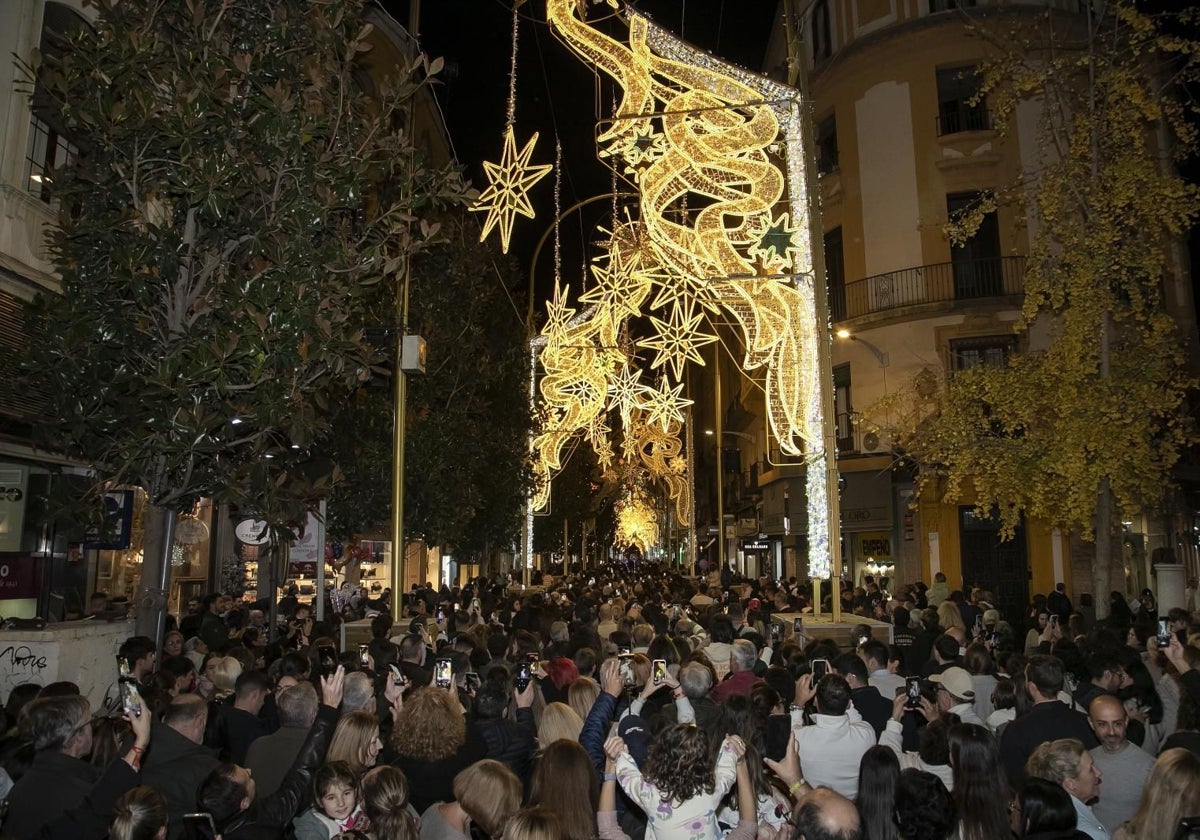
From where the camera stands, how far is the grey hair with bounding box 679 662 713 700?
22.8 ft

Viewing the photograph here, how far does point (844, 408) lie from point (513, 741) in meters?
22.9

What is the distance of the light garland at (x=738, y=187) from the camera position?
15438 millimetres

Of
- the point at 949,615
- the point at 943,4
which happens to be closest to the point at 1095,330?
the point at 949,615

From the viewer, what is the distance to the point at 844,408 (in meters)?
27.8

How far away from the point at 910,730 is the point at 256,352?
5.80 m

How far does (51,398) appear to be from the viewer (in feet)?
27.1

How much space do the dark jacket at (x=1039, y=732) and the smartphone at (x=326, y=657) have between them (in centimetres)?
566

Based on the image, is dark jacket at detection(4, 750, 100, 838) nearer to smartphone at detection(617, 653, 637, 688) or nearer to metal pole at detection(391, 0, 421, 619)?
smartphone at detection(617, 653, 637, 688)

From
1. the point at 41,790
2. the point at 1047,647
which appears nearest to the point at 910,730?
the point at 1047,647

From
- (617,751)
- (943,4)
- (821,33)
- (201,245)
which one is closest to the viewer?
(617,751)

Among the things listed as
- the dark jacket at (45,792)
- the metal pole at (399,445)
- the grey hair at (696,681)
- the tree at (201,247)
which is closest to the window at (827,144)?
the metal pole at (399,445)

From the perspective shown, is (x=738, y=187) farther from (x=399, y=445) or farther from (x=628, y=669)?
(x=628, y=669)

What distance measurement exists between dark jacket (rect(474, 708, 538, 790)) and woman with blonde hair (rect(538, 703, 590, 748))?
0.10 meters

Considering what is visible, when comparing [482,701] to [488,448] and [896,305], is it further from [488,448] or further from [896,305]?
[896,305]
